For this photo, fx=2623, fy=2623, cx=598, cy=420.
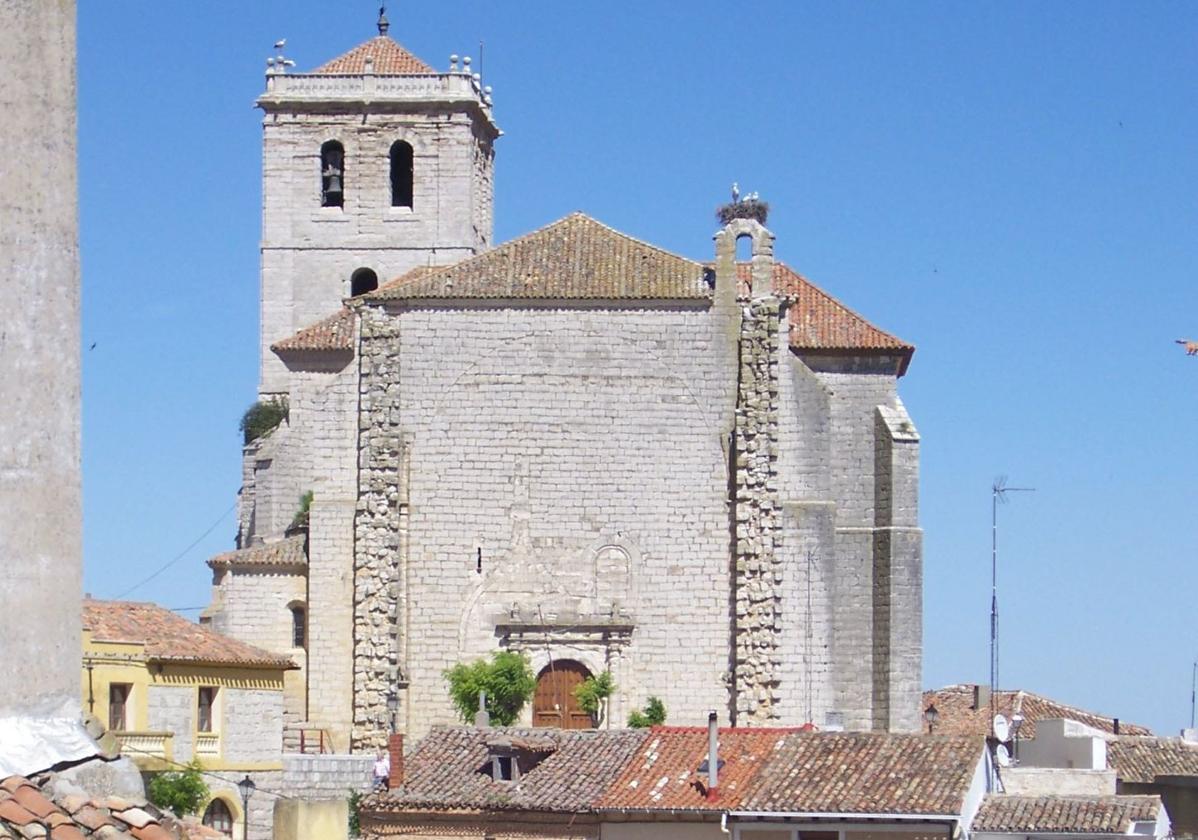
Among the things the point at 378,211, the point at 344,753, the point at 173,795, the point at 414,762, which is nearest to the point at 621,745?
the point at 414,762

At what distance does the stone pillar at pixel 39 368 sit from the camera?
6992 millimetres

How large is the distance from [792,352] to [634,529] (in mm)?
4383

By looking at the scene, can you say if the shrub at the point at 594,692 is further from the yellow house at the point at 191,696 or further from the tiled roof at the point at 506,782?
the tiled roof at the point at 506,782

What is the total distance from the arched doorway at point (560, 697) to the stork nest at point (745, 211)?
8690 mm

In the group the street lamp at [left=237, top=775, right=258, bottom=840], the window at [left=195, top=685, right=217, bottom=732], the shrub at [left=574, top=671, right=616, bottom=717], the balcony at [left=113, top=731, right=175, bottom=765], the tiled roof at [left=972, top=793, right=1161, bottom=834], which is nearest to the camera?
the tiled roof at [left=972, top=793, right=1161, bottom=834]

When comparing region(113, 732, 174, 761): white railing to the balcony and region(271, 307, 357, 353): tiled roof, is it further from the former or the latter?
region(271, 307, 357, 353): tiled roof

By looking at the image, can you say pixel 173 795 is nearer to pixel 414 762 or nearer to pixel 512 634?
pixel 414 762

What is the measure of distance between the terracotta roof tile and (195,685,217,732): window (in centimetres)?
1622

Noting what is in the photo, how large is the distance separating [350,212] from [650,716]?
20.7m

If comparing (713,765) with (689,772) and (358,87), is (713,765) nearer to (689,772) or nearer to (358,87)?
(689,772)

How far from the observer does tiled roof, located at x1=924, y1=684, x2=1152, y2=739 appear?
55.7 m

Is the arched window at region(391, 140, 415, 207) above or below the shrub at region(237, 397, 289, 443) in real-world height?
above

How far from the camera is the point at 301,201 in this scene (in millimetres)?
61938

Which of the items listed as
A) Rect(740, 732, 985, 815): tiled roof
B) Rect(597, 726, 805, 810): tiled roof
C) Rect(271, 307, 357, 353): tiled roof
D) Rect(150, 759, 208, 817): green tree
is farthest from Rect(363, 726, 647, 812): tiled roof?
Rect(271, 307, 357, 353): tiled roof
